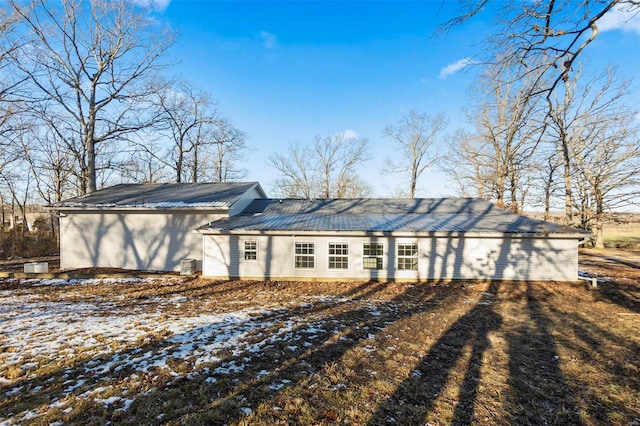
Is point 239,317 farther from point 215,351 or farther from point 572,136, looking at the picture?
point 572,136

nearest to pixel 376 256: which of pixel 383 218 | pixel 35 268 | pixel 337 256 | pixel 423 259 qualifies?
pixel 337 256

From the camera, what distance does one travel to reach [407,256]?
41.9ft

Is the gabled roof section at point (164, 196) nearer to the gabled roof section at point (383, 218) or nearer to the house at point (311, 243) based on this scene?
the house at point (311, 243)

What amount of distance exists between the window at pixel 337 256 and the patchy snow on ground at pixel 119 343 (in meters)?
4.22

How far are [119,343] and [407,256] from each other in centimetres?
1046

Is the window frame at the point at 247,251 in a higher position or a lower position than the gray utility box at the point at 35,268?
higher

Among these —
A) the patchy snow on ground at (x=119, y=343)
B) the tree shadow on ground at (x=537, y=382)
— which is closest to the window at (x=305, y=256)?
the patchy snow on ground at (x=119, y=343)

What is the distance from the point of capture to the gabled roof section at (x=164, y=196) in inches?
581

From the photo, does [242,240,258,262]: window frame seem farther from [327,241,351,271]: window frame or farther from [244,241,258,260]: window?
[327,241,351,271]: window frame

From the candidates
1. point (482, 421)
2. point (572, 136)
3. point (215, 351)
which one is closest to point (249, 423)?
point (215, 351)

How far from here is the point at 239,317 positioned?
754 cm

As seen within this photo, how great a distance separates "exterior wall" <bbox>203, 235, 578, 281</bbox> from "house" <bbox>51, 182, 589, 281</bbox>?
0.14 feet

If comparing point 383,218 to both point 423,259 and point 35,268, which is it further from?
point 35,268

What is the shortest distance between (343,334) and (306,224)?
7442 millimetres
